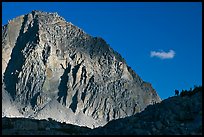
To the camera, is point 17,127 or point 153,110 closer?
point 153,110

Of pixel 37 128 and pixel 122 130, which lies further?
pixel 37 128

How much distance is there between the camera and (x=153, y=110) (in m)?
44.7

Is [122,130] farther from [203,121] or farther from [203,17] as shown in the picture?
[203,17]

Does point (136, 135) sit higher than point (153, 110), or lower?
lower

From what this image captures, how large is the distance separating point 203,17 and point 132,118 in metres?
13.9

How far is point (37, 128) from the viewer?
5719 cm

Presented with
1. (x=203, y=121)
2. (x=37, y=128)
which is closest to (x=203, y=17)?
(x=203, y=121)

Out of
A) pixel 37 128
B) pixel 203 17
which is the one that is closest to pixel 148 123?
pixel 203 17

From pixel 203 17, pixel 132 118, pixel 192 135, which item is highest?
pixel 203 17

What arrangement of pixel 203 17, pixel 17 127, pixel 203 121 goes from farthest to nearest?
pixel 17 127 → pixel 203 121 → pixel 203 17

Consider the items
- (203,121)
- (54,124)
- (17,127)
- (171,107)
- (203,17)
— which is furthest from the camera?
(54,124)

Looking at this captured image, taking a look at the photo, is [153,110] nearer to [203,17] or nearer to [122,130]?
[122,130]

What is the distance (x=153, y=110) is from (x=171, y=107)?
2.41m

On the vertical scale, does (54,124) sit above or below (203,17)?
below
